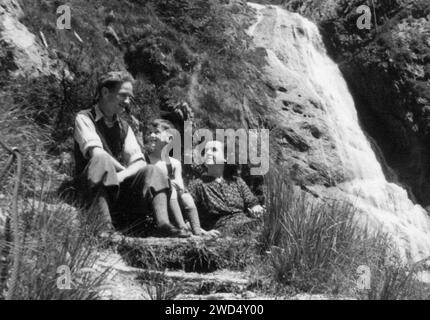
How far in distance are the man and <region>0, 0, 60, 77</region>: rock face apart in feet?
10.1

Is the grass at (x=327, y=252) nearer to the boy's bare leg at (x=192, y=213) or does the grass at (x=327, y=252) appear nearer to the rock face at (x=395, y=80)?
the boy's bare leg at (x=192, y=213)

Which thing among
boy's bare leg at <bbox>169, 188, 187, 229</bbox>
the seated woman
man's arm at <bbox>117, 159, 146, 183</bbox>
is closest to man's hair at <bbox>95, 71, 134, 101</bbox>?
man's arm at <bbox>117, 159, 146, 183</bbox>

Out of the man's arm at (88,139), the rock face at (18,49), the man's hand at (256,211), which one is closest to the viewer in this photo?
the man's arm at (88,139)

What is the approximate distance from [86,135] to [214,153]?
6.36 feet

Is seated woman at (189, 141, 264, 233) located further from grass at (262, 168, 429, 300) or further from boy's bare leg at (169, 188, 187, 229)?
grass at (262, 168, 429, 300)

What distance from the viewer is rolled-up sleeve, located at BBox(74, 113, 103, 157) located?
5.89 metres

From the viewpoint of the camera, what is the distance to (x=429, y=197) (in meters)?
16.6

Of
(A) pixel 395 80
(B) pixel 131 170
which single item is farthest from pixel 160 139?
(A) pixel 395 80

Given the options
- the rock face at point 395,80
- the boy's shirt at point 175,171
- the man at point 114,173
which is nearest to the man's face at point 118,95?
the man at point 114,173

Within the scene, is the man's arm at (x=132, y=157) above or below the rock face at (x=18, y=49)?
above

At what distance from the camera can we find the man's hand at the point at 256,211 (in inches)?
262

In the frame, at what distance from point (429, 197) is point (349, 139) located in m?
3.21
